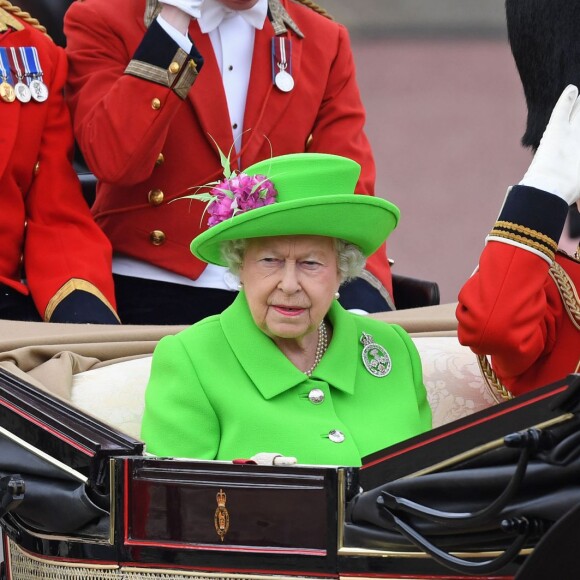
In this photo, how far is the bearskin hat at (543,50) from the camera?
2.75m

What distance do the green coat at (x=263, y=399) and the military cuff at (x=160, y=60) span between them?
746mm

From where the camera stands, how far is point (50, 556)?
2521mm

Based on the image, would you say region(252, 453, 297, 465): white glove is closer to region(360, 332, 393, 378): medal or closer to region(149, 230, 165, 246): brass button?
region(360, 332, 393, 378): medal

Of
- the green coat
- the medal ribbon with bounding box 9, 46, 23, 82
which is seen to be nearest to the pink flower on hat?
the green coat

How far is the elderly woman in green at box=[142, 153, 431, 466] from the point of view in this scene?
2.65 meters

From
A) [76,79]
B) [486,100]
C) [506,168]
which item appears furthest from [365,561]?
[486,100]

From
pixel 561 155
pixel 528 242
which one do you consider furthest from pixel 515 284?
pixel 561 155

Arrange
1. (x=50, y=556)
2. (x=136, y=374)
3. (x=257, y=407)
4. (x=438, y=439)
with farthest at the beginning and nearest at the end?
1. (x=136, y=374)
2. (x=257, y=407)
3. (x=50, y=556)
4. (x=438, y=439)

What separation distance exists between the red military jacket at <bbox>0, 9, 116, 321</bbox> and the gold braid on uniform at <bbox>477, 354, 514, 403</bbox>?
873 mm

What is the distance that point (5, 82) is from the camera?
137 inches

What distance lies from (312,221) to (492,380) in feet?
1.56

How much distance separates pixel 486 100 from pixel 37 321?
519 cm

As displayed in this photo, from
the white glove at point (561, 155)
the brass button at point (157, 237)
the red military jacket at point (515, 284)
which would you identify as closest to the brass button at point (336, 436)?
the red military jacket at point (515, 284)

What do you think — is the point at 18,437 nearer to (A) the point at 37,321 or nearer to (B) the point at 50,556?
(B) the point at 50,556
